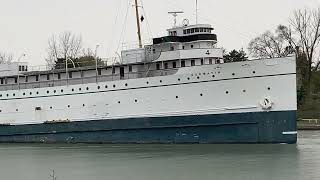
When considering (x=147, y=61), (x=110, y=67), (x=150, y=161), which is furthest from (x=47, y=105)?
(x=150, y=161)

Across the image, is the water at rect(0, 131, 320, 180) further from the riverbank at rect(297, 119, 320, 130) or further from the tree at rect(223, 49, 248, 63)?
the tree at rect(223, 49, 248, 63)

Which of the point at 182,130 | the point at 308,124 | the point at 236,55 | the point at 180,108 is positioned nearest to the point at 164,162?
the point at 182,130

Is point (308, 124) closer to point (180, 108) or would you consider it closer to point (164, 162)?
point (180, 108)

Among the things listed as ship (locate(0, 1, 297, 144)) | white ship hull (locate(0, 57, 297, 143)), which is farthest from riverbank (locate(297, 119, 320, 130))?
white ship hull (locate(0, 57, 297, 143))

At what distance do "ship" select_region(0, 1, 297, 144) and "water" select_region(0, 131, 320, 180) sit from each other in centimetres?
105

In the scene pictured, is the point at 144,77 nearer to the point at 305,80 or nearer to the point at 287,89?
the point at 287,89

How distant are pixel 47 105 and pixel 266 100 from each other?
1166 cm

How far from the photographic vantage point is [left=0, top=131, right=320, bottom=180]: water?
1831 cm

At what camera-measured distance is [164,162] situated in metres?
21.3

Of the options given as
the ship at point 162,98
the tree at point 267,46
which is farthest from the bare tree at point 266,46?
the ship at point 162,98

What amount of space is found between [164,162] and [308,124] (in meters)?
19.5

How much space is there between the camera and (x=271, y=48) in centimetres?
5325

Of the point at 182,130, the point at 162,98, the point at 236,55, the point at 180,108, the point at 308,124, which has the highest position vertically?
the point at 236,55

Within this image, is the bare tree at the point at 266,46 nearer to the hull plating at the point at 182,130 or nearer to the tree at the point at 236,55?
the tree at the point at 236,55
